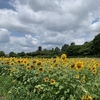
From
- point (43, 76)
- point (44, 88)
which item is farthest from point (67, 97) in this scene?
point (43, 76)

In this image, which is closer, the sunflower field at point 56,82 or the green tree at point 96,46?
the sunflower field at point 56,82

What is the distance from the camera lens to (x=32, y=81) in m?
7.14

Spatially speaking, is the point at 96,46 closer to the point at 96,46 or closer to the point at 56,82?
the point at 96,46

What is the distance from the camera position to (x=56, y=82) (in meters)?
5.92

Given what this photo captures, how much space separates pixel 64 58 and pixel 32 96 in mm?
1256

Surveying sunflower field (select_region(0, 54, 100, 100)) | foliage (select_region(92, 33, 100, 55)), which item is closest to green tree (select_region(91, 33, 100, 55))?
foliage (select_region(92, 33, 100, 55))

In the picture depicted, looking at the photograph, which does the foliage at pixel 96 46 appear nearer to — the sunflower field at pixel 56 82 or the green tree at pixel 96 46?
the green tree at pixel 96 46

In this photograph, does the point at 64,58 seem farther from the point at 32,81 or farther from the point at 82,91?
the point at 82,91

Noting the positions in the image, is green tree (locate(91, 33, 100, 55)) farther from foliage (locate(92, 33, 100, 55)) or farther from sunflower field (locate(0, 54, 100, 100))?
sunflower field (locate(0, 54, 100, 100))

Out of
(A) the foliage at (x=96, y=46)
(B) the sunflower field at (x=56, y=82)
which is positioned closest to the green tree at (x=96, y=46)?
(A) the foliage at (x=96, y=46)

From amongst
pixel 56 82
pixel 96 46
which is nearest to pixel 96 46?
pixel 96 46

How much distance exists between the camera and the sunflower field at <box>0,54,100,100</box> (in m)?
5.51

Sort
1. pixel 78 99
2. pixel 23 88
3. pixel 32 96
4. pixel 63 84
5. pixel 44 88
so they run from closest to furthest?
pixel 78 99 < pixel 63 84 < pixel 44 88 < pixel 32 96 < pixel 23 88

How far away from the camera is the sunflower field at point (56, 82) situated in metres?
5.51
